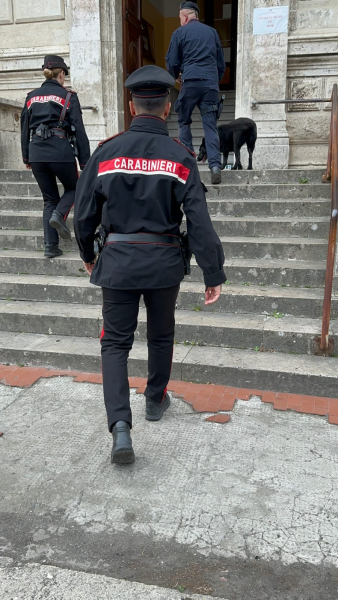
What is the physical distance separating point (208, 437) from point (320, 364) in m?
1.12

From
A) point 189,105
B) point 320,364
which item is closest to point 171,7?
point 189,105

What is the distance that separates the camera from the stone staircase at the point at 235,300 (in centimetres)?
367

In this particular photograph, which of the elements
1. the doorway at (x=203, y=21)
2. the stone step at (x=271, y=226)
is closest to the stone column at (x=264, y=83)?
the stone step at (x=271, y=226)

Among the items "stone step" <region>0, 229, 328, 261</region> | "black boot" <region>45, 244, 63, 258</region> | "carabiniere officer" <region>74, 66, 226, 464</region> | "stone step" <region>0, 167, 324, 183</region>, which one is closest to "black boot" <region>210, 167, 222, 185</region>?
"stone step" <region>0, 167, 324, 183</region>

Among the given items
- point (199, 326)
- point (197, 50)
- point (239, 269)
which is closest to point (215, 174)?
point (197, 50)

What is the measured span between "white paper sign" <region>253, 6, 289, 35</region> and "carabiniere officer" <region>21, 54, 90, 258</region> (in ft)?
11.6

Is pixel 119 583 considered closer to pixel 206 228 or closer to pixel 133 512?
pixel 133 512

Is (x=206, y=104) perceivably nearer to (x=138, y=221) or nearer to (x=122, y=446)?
(x=138, y=221)

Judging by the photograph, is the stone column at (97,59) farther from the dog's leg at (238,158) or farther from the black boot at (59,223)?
the black boot at (59,223)

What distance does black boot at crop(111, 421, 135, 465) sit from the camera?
2.54 metres

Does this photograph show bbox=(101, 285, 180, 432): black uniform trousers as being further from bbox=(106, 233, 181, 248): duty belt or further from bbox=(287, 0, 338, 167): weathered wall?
bbox=(287, 0, 338, 167): weathered wall

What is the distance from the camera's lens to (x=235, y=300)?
4.30m

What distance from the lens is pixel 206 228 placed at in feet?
8.62

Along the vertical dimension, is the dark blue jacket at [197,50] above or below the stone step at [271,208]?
above
